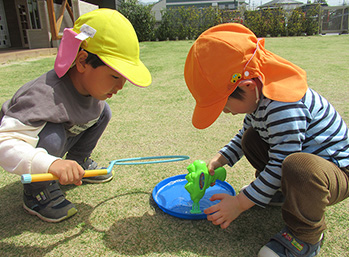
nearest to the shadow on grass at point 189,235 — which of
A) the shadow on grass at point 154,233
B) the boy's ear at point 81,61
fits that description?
the shadow on grass at point 154,233

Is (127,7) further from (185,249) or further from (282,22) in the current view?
(185,249)

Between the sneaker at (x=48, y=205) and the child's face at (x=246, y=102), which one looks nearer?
the child's face at (x=246, y=102)

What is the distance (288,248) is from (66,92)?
1.09m

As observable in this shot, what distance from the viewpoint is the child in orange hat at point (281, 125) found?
1.02m

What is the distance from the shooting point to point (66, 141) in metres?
1.47

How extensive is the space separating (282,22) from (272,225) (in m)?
14.9

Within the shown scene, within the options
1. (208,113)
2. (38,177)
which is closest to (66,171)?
(38,177)

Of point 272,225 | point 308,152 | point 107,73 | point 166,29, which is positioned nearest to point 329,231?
point 272,225

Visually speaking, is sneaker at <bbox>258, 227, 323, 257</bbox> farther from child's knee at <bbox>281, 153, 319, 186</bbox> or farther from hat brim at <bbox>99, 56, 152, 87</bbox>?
hat brim at <bbox>99, 56, 152, 87</bbox>

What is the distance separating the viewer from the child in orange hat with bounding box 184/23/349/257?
1.02m

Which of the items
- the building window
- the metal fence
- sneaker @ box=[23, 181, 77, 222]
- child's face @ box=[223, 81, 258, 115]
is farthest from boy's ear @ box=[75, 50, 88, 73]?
the metal fence

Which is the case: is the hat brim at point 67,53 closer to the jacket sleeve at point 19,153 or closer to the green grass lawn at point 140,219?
the jacket sleeve at point 19,153

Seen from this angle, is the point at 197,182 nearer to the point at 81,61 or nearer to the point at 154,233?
the point at 154,233

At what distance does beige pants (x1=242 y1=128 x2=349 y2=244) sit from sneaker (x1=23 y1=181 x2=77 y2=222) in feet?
2.93
